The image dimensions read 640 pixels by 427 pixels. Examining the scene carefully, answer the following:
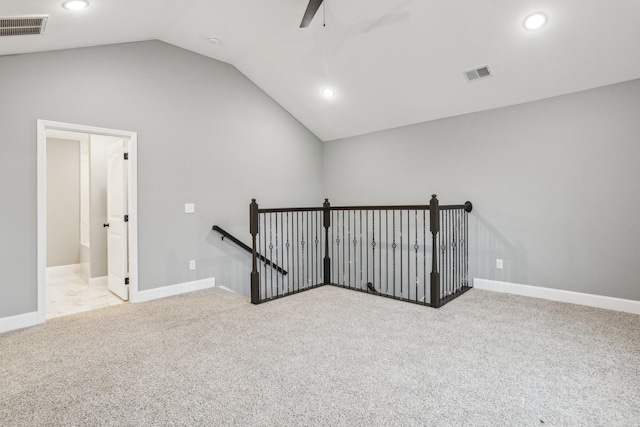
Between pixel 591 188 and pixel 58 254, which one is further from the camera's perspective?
pixel 58 254

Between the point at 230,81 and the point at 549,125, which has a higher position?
the point at 230,81

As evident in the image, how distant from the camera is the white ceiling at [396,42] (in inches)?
110

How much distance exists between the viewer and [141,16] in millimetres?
3170

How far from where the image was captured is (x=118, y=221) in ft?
13.5

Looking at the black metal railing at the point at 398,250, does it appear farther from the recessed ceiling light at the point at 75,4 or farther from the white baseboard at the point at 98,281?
the white baseboard at the point at 98,281

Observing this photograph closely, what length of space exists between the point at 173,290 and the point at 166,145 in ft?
6.20

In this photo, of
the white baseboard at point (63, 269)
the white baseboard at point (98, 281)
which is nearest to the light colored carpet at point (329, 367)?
the white baseboard at point (98, 281)

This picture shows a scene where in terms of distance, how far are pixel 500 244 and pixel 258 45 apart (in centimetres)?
406

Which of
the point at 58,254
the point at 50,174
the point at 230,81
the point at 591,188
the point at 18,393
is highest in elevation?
the point at 230,81

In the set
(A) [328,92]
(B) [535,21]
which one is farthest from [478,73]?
(A) [328,92]

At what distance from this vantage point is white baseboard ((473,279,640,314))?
10.6 ft

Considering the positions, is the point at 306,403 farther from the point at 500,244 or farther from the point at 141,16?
the point at 141,16

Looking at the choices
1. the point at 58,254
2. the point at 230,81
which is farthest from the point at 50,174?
the point at 230,81

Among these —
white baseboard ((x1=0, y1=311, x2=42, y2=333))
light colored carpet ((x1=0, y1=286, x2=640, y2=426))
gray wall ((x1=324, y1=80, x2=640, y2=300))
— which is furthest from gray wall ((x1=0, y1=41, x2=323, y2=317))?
gray wall ((x1=324, y1=80, x2=640, y2=300))
